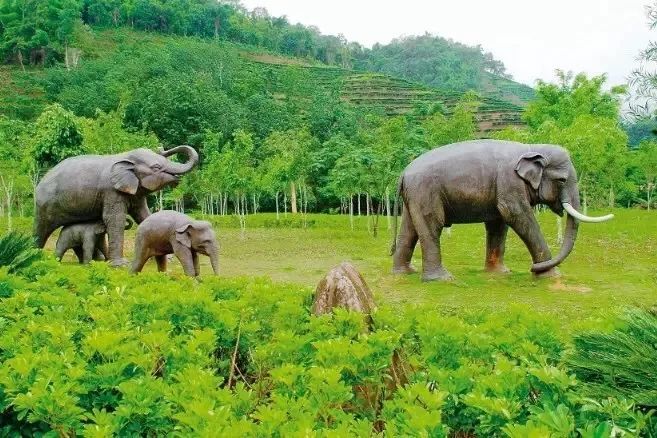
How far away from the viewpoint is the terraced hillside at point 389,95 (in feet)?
207

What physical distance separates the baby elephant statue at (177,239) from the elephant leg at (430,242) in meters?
3.55

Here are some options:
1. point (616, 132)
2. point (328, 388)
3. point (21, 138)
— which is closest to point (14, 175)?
point (21, 138)

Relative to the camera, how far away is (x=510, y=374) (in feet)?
7.79

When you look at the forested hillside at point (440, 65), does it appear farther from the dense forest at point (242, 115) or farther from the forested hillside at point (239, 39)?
the dense forest at point (242, 115)

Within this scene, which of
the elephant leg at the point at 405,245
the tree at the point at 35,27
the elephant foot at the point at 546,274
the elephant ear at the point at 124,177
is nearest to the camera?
the elephant foot at the point at 546,274

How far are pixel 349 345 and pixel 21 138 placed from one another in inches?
1198

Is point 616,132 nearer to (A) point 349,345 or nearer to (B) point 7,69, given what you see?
(A) point 349,345

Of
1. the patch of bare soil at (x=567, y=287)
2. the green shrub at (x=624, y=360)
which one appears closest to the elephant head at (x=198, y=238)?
the patch of bare soil at (x=567, y=287)

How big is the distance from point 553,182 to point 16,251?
333 inches

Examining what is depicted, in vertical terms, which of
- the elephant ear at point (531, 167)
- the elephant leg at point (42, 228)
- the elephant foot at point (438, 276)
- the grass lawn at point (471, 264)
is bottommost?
the grass lawn at point (471, 264)

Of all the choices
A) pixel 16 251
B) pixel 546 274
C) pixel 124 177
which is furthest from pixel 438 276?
pixel 16 251

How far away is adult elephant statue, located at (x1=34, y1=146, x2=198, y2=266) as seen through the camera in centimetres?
1133

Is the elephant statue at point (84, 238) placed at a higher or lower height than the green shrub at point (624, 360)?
lower

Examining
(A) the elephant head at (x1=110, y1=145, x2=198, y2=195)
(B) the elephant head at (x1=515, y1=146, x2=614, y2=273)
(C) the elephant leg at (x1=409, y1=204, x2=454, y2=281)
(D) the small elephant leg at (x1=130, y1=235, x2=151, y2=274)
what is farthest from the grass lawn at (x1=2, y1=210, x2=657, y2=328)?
(D) the small elephant leg at (x1=130, y1=235, x2=151, y2=274)
